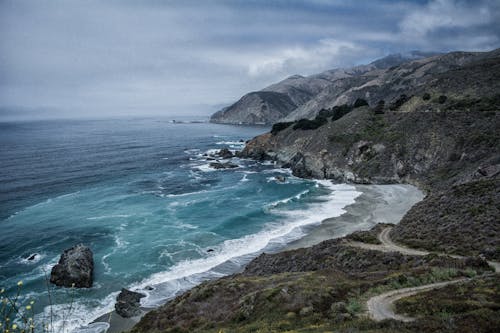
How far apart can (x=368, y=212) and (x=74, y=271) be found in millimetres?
37159

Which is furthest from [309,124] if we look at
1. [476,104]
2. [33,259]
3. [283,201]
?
[33,259]

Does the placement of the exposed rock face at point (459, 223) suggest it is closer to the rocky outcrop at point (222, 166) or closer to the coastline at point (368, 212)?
the coastline at point (368, 212)

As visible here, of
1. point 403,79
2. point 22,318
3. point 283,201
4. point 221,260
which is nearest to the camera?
point 22,318

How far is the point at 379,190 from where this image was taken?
182 feet

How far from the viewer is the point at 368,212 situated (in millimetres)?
45062

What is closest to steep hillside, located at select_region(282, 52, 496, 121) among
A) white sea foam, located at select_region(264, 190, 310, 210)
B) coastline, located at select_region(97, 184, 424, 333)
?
coastline, located at select_region(97, 184, 424, 333)

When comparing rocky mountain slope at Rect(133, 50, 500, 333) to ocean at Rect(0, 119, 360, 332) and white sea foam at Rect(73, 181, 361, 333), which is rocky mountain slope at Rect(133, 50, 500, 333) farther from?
ocean at Rect(0, 119, 360, 332)

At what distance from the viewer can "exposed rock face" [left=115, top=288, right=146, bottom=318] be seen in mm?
24739

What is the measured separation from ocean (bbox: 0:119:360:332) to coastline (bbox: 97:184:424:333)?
1.71 metres

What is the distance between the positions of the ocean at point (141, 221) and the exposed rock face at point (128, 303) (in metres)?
0.83

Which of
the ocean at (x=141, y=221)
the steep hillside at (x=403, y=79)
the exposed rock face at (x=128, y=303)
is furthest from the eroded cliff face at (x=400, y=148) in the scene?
the steep hillside at (x=403, y=79)

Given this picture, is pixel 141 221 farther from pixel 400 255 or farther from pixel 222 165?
pixel 222 165

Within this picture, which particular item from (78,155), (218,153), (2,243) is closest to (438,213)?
(2,243)

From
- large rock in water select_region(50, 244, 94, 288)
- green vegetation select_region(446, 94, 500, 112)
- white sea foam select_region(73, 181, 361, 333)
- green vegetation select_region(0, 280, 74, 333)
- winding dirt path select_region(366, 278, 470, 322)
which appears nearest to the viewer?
green vegetation select_region(0, 280, 74, 333)
